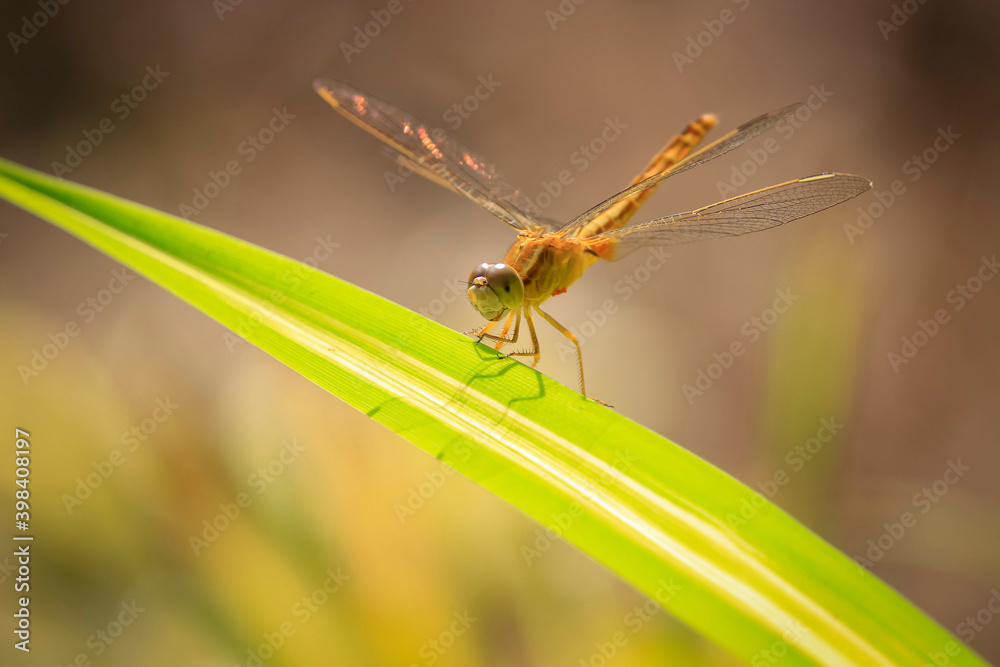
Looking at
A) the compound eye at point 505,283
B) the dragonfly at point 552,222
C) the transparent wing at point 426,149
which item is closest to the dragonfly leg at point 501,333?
the dragonfly at point 552,222

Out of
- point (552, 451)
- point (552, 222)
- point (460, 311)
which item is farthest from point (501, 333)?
point (460, 311)

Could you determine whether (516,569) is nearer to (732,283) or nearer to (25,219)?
(732,283)

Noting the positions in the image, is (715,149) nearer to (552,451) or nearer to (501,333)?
(501,333)

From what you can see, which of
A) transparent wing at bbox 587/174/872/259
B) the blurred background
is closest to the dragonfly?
transparent wing at bbox 587/174/872/259

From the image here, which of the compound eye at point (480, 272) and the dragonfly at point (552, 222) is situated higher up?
the dragonfly at point (552, 222)

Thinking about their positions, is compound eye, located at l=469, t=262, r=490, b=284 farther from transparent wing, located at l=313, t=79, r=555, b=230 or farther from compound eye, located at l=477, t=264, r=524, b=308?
transparent wing, located at l=313, t=79, r=555, b=230

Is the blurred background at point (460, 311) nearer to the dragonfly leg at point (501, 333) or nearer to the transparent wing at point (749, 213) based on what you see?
the transparent wing at point (749, 213)

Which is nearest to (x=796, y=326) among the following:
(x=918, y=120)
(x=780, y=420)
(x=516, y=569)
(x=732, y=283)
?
(x=780, y=420)
